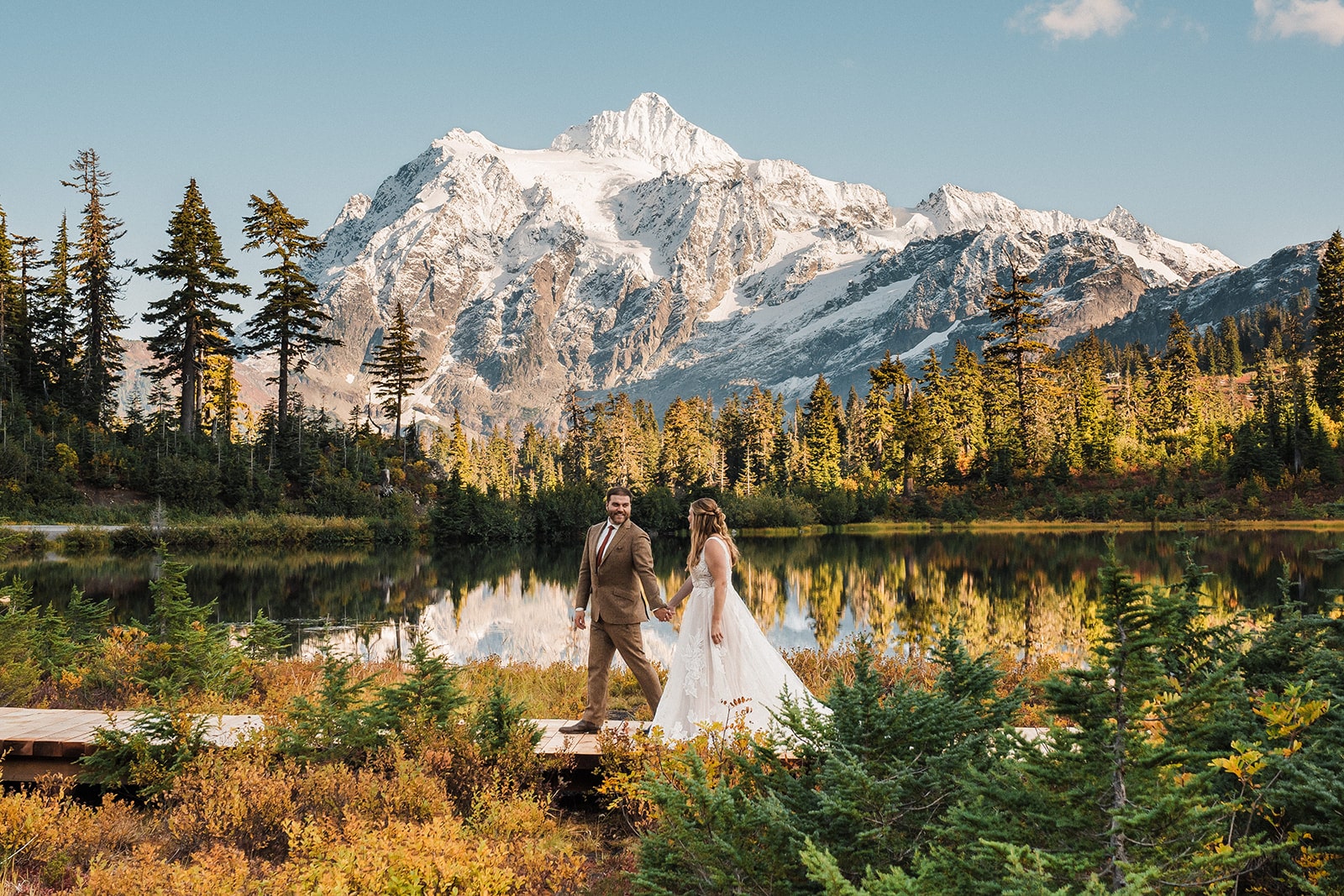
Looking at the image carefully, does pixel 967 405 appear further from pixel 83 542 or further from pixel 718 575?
pixel 718 575

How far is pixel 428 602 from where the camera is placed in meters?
22.2

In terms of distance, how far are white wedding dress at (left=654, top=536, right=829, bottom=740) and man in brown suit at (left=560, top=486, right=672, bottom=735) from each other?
1.37 feet

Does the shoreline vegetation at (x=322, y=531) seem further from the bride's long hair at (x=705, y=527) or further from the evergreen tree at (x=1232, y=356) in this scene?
the evergreen tree at (x=1232, y=356)

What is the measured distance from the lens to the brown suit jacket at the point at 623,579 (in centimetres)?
725

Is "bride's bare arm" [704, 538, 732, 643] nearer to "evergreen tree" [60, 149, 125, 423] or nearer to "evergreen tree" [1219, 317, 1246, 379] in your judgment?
"evergreen tree" [60, 149, 125, 423]

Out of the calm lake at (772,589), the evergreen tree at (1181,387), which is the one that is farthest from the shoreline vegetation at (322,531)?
the evergreen tree at (1181,387)

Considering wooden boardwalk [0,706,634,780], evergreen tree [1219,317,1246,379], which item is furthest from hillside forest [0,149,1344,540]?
wooden boardwalk [0,706,634,780]

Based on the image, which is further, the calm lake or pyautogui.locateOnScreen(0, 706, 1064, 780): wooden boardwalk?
the calm lake

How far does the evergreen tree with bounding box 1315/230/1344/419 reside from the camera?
47625 millimetres

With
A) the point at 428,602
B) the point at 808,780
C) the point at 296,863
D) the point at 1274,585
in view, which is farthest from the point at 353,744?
the point at 1274,585

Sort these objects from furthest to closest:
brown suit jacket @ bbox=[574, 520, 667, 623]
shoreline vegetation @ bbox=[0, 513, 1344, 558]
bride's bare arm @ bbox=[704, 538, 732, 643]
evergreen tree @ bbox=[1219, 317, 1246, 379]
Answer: evergreen tree @ bbox=[1219, 317, 1246, 379] < shoreline vegetation @ bbox=[0, 513, 1344, 558] < brown suit jacket @ bbox=[574, 520, 667, 623] < bride's bare arm @ bbox=[704, 538, 732, 643]

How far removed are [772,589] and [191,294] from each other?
33379mm

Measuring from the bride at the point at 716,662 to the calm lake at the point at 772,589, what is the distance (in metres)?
4.81

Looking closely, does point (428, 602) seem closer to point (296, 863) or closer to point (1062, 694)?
point (296, 863)
